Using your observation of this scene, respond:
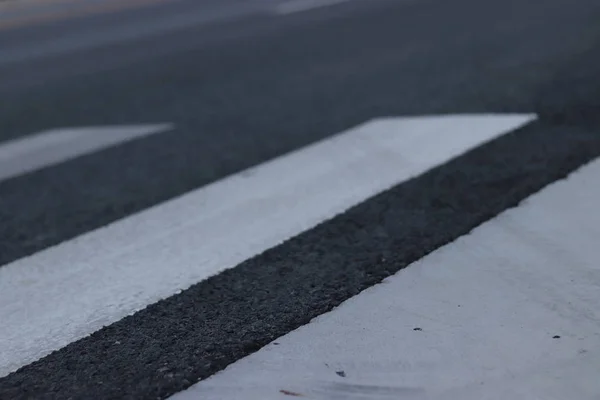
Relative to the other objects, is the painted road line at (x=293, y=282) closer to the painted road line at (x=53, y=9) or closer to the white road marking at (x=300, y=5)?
the white road marking at (x=300, y=5)

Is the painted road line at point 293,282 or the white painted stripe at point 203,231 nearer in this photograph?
the painted road line at point 293,282

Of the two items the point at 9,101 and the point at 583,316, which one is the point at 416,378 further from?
the point at 9,101

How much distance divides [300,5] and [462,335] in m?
9.58

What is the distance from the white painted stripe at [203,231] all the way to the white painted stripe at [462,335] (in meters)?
0.62

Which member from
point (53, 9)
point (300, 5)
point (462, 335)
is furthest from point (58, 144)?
point (53, 9)

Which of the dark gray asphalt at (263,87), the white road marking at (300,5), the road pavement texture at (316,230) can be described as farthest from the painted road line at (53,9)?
the road pavement texture at (316,230)

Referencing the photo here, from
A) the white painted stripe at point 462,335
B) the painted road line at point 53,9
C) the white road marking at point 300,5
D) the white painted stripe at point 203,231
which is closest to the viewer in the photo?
the white painted stripe at point 462,335

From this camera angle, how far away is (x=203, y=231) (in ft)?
12.1

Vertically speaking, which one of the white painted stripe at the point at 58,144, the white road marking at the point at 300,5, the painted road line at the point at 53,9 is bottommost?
the painted road line at the point at 53,9

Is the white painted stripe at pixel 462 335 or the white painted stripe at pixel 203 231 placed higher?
the white painted stripe at pixel 462 335

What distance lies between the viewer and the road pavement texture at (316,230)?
8.18 ft

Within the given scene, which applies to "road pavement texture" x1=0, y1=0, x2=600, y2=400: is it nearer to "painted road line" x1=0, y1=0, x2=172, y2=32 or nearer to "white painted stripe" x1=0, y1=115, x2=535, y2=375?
"white painted stripe" x1=0, y1=115, x2=535, y2=375

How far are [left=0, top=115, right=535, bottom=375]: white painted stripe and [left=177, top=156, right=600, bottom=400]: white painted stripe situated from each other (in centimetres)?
62

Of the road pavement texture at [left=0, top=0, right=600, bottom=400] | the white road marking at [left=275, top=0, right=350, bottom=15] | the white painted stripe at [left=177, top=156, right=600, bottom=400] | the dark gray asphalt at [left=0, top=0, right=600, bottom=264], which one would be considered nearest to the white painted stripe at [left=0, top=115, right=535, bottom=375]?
the road pavement texture at [left=0, top=0, right=600, bottom=400]
